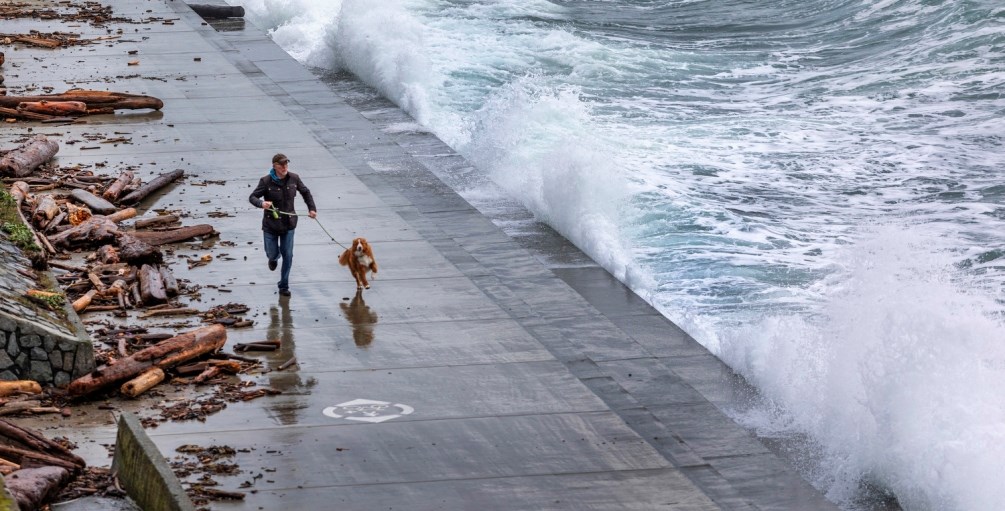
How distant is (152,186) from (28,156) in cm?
231

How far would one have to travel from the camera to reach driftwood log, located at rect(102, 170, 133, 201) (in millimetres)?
16203

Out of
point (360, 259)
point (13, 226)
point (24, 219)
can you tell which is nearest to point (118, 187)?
Result: point (24, 219)

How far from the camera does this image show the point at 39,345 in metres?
10.6

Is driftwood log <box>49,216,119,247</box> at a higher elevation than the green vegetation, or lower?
lower

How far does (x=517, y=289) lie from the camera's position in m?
13.8

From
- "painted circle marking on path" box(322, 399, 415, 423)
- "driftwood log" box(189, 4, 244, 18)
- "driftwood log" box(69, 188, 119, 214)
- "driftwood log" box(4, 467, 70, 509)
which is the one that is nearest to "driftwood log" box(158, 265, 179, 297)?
"driftwood log" box(69, 188, 119, 214)

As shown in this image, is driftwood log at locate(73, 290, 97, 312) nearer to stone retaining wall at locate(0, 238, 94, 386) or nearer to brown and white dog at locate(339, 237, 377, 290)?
stone retaining wall at locate(0, 238, 94, 386)

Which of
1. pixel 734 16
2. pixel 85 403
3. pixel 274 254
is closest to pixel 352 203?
pixel 274 254

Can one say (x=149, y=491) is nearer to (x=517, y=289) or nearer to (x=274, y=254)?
(x=274, y=254)

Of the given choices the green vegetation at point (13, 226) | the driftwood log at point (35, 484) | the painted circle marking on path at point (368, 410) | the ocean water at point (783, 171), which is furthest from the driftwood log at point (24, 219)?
the ocean water at point (783, 171)

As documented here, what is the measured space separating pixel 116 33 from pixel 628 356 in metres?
19.9

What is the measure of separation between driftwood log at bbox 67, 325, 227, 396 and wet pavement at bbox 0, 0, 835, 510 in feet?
0.83

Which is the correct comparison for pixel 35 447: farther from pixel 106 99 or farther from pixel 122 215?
pixel 106 99

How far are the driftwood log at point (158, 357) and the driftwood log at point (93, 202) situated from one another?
15.3ft
